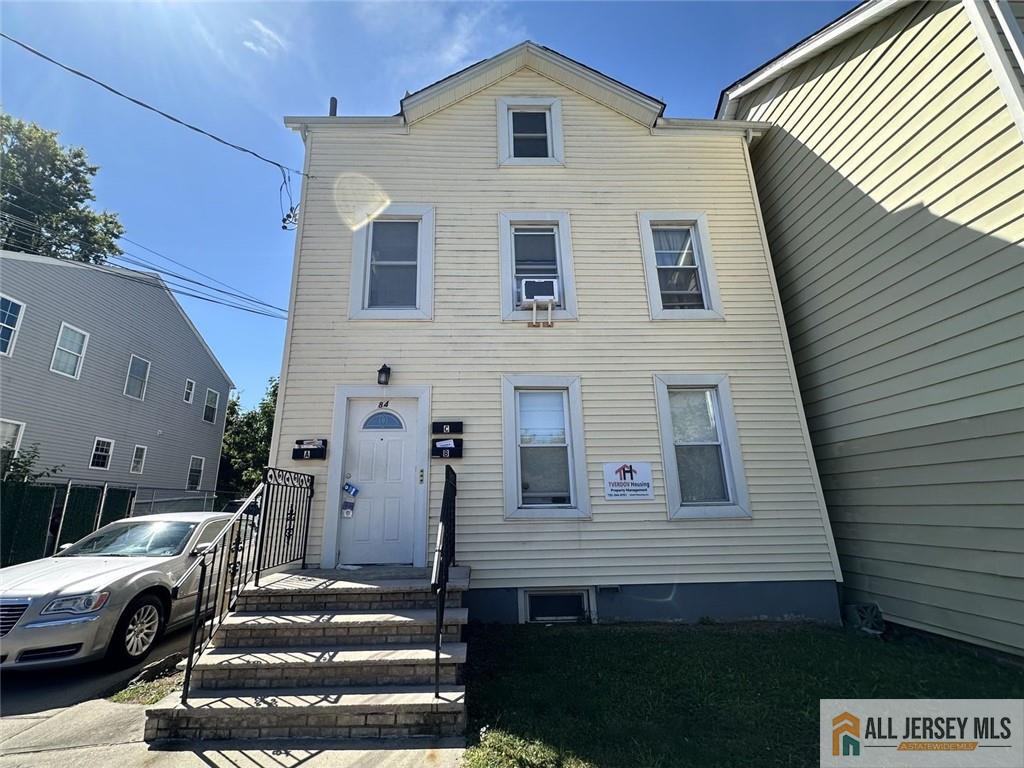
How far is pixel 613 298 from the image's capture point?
20.2 feet

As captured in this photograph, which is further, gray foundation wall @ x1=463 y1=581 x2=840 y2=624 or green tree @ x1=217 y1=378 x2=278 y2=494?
green tree @ x1=217 y1=378 x2=278 y2=494

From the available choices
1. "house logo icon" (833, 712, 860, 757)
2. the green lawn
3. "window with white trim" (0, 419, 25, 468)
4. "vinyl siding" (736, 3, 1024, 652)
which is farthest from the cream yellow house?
"window with white trim" (0, 419, 25, 468)

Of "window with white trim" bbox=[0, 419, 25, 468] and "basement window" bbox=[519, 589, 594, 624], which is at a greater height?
"window with white trim" bbox=[0, 419, 25, 468]

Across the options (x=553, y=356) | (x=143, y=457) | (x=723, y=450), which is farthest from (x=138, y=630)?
(x=143, y=457)

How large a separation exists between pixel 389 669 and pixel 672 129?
802 cm

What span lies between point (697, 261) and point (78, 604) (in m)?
8.16

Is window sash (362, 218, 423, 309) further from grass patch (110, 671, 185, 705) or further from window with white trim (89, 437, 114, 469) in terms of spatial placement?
window with white trim (89, 437, 114, 469)

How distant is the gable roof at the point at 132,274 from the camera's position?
1073cm

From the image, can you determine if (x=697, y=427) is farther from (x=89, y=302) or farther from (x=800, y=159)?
(x=89, y=302)

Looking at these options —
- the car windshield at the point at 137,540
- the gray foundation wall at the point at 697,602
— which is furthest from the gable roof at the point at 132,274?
the gray foundation wall at the point at 697,602

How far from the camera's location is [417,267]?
6219mm

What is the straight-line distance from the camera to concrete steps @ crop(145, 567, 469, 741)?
2900mm

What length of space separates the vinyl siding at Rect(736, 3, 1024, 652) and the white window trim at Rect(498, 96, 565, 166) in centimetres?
352

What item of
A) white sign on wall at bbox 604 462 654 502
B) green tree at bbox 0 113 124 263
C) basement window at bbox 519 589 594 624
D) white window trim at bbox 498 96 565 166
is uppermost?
green tree at bbox 0 113 124 263
